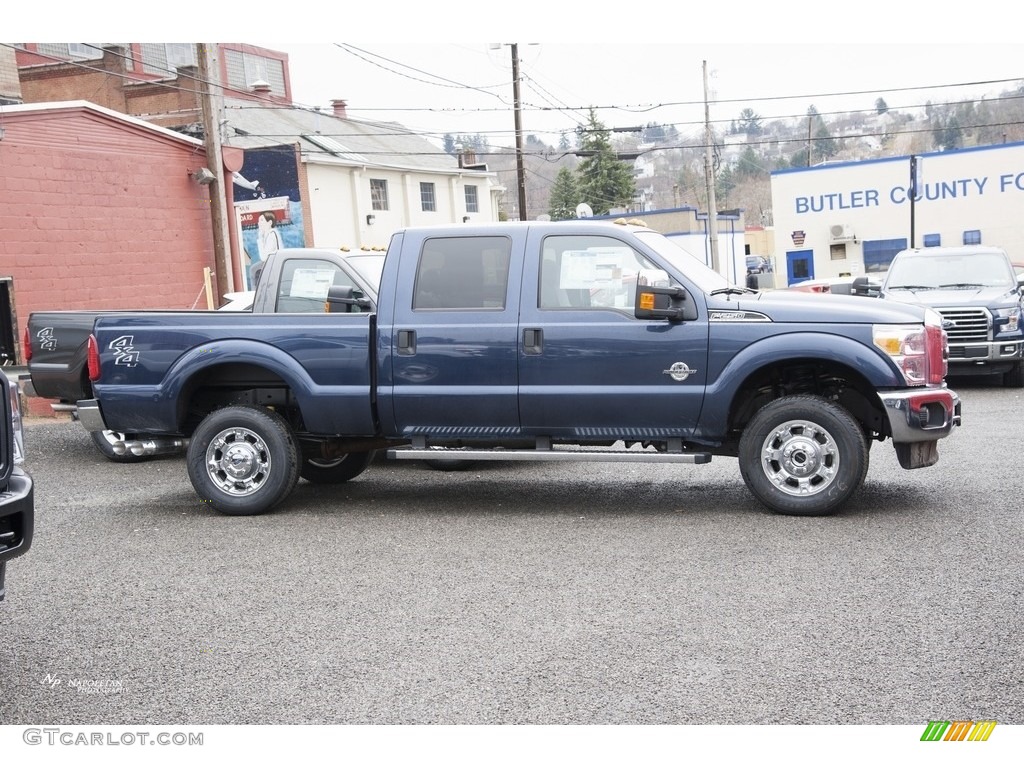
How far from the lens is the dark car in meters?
4.39

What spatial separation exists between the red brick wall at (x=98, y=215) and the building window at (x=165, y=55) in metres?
18.9

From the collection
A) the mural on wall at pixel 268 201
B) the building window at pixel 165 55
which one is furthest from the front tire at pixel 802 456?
the building window at pixel 165 55

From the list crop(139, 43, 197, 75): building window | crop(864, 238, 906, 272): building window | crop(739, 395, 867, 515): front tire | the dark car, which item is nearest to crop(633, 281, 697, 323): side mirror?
crop(739, 395, 867, 515): front tire

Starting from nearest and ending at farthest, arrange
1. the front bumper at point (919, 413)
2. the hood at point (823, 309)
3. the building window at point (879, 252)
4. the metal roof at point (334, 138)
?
the front bumper at point (919, 413), the hood at point (823, 309), the metal roof at point (334, 138), the building window at point (879, 252)

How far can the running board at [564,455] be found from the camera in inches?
299

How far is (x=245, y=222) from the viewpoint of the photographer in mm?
36969

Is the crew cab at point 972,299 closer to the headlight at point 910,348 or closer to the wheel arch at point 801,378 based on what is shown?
the wheel arch at point 801,378

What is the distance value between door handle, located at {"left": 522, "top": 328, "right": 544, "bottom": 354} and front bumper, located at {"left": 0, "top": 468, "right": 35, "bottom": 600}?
386 cm

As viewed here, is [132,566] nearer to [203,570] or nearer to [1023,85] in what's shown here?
[203,570]

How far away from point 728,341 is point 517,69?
31.6 m

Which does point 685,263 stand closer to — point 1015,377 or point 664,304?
point 664,304

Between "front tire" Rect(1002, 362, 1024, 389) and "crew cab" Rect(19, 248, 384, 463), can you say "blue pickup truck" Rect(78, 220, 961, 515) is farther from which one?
"front tire" Rect(1002, 362, 1024, 389)

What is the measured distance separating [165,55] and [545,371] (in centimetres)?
3645

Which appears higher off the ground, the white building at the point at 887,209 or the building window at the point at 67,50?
the building window at the point at 67,50
